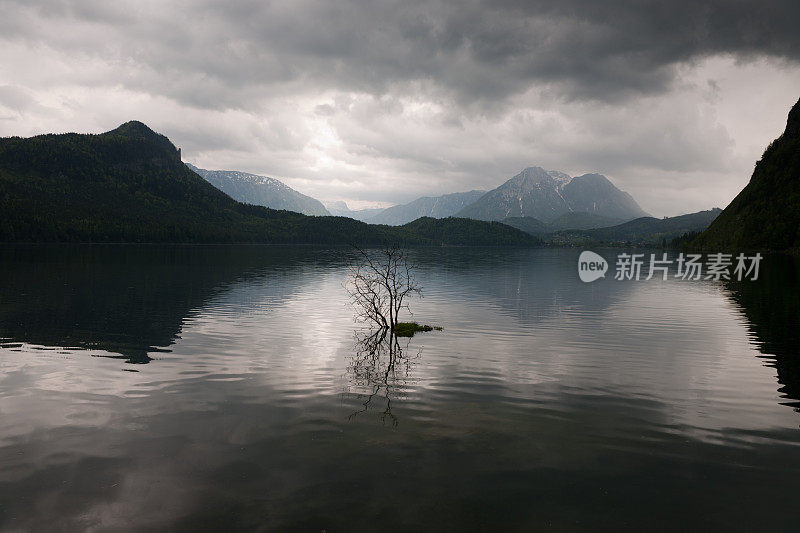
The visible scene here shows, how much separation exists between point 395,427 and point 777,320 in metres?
54.2

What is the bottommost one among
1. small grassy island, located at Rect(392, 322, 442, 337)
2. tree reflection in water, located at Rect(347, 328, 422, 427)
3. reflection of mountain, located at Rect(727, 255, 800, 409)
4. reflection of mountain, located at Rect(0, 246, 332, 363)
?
reflection of mountain, located at Rect(0, 246, 332, 363)

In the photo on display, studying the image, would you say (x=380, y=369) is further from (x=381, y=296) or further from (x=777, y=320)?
(x=777, y=320)

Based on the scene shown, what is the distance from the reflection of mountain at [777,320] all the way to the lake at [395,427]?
1.55 ft

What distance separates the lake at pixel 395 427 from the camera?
14.1 metres

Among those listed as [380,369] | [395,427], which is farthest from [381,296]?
[395,427]

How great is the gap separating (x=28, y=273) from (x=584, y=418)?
112729 millimetres

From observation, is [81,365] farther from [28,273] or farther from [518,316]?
[28,273]

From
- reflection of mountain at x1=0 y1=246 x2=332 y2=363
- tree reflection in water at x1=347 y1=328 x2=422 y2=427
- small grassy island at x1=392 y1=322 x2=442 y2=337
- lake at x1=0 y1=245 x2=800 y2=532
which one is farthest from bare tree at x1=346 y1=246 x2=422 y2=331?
reflection of mountain at x1=0 y1=246 x2=332 y2=363

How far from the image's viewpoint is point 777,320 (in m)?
52.7

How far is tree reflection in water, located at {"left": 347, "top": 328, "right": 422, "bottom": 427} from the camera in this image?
998 inches

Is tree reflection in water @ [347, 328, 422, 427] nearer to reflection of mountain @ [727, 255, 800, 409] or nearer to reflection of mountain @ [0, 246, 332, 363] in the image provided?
reflection of mountain @ [0, 246, 332, 363]

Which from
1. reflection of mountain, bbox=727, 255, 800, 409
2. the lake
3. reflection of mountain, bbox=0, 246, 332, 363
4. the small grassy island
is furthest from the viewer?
the small grassy island

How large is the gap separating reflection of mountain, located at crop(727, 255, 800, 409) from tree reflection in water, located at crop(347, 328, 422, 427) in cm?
2187

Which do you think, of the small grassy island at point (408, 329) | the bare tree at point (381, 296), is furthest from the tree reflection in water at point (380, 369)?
the bare tree at point (381, 296)
